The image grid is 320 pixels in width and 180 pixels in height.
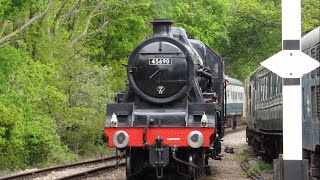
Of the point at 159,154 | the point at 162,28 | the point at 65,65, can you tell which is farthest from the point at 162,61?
the point at 65,65

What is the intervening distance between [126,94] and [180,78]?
51.6 inches

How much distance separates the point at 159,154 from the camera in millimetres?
13750

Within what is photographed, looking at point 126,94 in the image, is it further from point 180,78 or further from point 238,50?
point 238,50

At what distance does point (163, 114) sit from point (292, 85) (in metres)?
6.57

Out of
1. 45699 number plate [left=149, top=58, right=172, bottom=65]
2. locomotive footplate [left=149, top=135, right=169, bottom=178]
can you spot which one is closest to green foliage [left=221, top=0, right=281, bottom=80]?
45699 number plate [left=149, top=58, right=172, bottom=65]

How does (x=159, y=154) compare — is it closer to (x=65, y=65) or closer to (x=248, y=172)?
(x=248, y=172)

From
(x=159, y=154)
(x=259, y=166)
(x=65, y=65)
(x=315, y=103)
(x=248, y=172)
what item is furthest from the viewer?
(x=65, y=65)

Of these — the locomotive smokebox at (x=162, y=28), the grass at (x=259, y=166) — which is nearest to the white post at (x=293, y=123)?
the locomotive smokebox at (x=162, y=28)

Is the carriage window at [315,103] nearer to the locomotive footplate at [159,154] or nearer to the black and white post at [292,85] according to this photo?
the locomotive footplate at [159,154]

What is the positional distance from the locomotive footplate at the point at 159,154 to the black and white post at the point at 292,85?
5.91 m

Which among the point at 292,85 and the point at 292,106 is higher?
the point at 292,85

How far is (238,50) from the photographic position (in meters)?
51.3

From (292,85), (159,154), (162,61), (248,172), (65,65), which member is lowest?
(248,172)

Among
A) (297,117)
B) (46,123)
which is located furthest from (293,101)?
(46,123)
